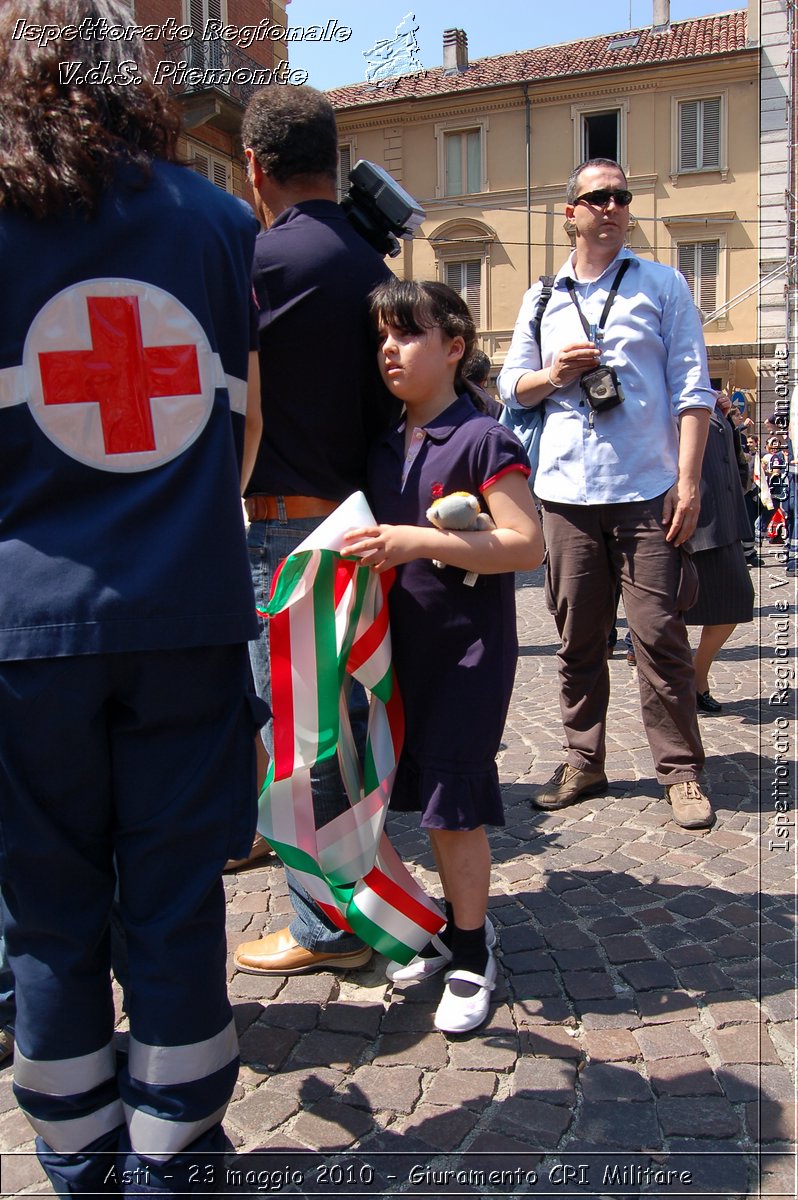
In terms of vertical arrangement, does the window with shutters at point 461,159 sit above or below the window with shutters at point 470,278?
above

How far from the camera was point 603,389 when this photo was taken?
3.54 metres

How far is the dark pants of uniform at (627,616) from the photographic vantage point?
3.60 m

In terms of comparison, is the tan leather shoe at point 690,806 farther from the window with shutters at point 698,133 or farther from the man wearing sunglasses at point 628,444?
the window with shutters at point 698,133

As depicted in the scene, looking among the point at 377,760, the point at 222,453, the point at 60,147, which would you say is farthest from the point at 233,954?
the point at 60,147

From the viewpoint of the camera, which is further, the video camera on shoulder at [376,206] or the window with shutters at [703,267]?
the window with shutters at [703,267]

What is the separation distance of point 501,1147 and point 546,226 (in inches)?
1122

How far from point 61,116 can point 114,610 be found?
2.35 ft

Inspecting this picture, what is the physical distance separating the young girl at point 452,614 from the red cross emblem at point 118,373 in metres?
0.89

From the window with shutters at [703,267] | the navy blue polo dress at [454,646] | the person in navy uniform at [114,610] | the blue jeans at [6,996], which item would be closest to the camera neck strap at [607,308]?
the navy blue polo dress at [454,646]

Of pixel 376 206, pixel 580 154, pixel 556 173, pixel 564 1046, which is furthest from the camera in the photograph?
pixel 556 173

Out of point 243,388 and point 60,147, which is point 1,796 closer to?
point 243,388

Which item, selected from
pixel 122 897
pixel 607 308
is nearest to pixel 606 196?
pixel 607 308

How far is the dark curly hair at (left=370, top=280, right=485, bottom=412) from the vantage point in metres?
2.30

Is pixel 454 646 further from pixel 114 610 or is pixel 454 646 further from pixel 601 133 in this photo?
pixel 601 133
